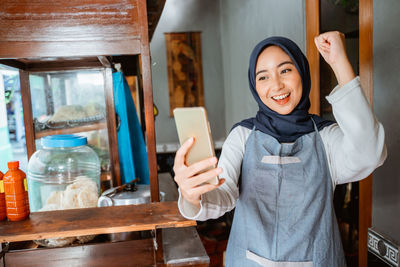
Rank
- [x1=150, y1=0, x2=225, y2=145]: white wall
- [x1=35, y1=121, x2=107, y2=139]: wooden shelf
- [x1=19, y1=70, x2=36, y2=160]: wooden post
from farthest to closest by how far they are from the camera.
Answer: [x1=150, y1=0, x2=225, y2=145]: white wall
[x1=35, y1=121, x2=107, y2=139]: wooden shelf
[x1=19, y1=70, x2=36, y2=160]: wooden post

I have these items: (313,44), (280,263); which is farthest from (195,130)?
(313,44)

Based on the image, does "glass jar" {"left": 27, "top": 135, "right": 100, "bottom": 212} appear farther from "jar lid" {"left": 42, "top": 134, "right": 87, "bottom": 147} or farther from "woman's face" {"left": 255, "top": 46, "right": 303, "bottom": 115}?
"woman's face" {"left": 255, "top": 46, "right": 303, "bottom": 115}

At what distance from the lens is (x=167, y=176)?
10.5ft

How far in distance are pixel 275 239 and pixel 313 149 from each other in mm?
360

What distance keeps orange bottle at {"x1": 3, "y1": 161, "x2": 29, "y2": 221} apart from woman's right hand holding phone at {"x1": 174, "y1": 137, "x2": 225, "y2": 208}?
2.48ft

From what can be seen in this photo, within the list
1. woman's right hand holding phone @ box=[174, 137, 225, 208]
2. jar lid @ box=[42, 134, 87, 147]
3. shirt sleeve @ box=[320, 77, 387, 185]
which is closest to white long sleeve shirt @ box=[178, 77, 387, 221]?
shirt sleeve @ box=[320, 77, 387, 185]

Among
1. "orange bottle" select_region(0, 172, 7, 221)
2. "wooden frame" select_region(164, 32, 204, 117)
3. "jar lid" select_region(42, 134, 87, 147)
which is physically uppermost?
"wooden frame" select_region(164, 32, 204, 117)

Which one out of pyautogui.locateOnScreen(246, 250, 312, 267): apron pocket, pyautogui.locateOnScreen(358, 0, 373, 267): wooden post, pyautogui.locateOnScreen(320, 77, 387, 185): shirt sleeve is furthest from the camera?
pyautogui.locateOnScreen(358, 0, 373, 267): wooden post

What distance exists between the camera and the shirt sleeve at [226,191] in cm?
98

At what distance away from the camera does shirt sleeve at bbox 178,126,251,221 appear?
0.98 meters

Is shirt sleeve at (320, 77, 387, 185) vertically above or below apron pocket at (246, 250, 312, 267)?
above

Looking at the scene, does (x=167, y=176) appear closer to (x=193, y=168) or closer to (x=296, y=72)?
(x=296, y=72)

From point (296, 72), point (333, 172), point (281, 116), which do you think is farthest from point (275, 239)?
point (296, 72)

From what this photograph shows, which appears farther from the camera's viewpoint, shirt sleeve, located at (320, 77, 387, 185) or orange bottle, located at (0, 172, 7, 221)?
orange bottle, located at (0, 172, 7, 221)
